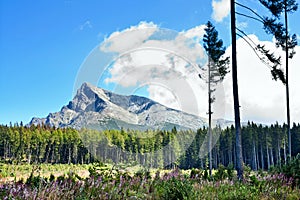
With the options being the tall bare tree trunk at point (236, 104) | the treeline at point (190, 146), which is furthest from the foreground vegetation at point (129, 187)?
the treeline at point (190, 146)

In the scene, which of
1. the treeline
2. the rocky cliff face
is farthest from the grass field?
the treeline

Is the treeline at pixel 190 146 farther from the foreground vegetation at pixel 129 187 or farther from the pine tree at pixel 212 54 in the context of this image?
the foreground vegetation at pixel 129 187

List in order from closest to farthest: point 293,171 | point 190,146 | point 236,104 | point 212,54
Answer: point 293,171
point 236,104
point 212,54
point 190,146

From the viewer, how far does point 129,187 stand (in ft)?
20.6

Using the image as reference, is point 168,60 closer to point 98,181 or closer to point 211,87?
point 98,181

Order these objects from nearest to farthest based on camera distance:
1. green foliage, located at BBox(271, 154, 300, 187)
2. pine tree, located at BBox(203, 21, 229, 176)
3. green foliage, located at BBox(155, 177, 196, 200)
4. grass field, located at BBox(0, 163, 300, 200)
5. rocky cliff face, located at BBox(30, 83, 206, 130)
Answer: grass field, located at BBox(0, 163, 300, 200) < green foliage, located at BBox(155, 177, 196, 200) < green foliage, located at BBox(271, 154, 300, 187) < rocky cliff face, located at BBox(30, 83, 206, 130) < pine tree, located at BBox(203, 21, 229, 176)

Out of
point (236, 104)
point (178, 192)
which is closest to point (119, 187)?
point (178, 192)

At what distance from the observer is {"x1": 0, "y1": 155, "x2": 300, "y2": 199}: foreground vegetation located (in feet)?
15.3

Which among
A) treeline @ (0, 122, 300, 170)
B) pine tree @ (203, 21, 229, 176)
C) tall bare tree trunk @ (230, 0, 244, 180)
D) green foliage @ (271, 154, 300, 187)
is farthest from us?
treeline @ (0, 122, 300, 170)

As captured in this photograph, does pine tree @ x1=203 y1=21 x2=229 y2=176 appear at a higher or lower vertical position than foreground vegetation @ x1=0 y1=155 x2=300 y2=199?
higher

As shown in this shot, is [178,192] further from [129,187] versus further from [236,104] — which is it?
[236,104]

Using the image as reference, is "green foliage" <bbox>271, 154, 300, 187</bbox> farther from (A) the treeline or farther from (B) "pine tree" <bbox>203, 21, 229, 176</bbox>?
(A) the treeline

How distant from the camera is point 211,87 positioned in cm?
2680

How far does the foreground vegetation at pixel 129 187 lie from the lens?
468cm
